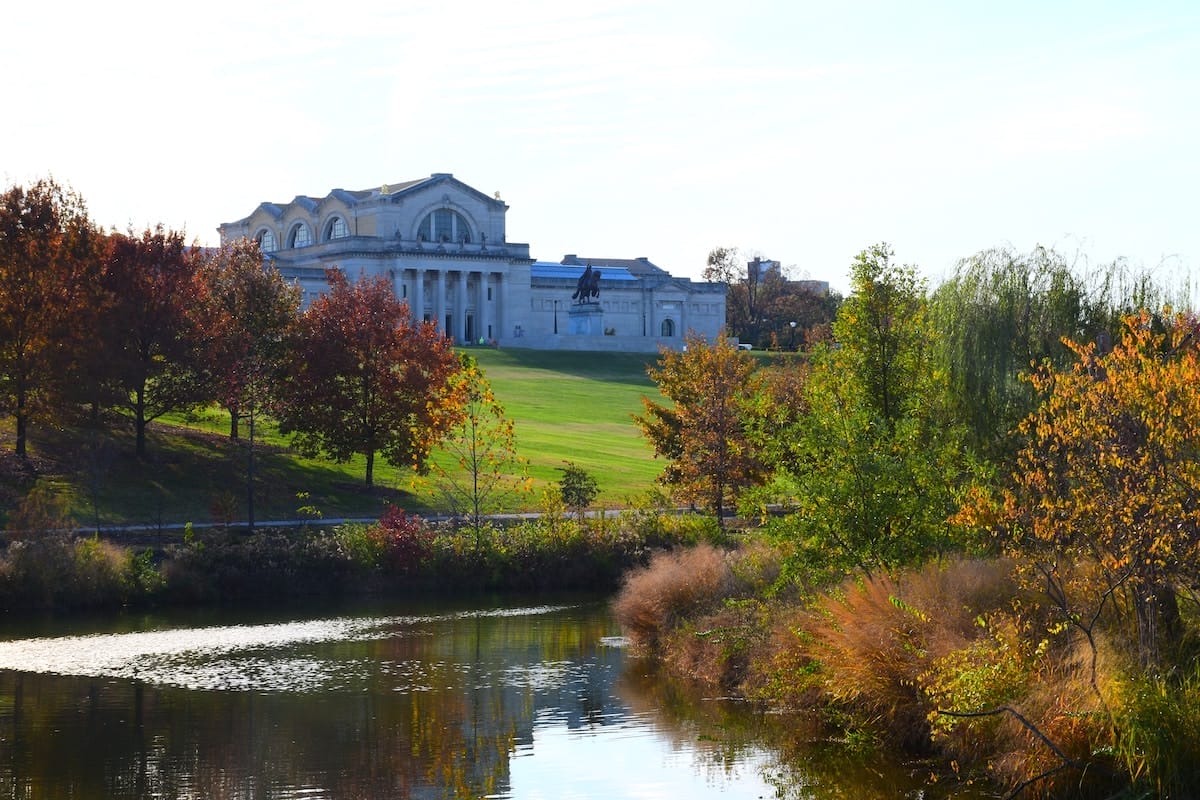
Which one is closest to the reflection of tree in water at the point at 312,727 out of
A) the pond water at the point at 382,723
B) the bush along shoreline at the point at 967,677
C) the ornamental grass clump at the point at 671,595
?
the pond water at the point at 382,723

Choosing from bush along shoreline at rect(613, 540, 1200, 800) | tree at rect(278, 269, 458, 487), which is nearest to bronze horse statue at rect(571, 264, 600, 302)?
tree at rect(278, 269, 458, 487)

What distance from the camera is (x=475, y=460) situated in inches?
1686

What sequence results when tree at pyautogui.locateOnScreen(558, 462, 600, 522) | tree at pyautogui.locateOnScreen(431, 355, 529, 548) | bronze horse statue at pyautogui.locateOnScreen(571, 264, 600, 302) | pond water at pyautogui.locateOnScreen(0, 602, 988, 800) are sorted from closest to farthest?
pond water at pyautogui.locateOnScreen(0, 602, 988, 800)
tree at pyautogui.locateOnScreen(431, 355, 529, 548)
tree at pyautogui.locateOnScreen(558, 462, 600, 522)
bronze horse statue at pyautogui.locateOnScreen(571, 264, 600, 302)

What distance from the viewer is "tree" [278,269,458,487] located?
51938mm

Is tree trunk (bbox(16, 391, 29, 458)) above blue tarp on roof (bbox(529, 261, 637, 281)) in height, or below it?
below

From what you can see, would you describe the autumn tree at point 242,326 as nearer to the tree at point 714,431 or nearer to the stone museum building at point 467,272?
the tree at point 714,431

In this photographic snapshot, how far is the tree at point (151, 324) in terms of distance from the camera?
48.7m

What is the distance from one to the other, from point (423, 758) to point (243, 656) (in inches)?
386

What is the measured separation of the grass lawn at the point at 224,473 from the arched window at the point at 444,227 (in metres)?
61.4

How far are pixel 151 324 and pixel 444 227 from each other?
8521 cm

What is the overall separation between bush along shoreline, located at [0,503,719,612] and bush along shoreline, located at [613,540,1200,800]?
44.0 feet

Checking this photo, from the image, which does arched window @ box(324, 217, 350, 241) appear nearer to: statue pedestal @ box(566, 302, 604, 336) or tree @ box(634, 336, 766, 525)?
statue pedestal @ box(566, 302, 604, 336)

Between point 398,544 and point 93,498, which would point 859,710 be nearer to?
point 398,544

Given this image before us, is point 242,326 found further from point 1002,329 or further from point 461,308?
point 461,308
